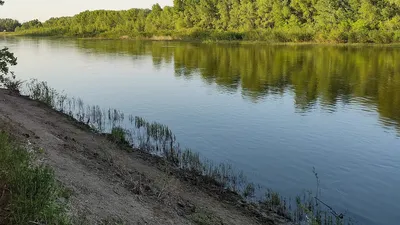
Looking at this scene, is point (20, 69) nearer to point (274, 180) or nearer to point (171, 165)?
point (171, 165)

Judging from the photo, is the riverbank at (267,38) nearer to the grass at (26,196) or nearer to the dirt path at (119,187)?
the dirt path at (119,187)

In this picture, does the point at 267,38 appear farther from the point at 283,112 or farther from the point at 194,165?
the point at 194,165

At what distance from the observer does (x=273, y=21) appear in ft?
314

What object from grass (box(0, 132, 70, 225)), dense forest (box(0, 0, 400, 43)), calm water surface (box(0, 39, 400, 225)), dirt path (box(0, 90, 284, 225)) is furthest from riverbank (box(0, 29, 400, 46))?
grass (box(0, 132, 70, 225))

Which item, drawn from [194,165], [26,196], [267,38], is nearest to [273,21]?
[267,38]

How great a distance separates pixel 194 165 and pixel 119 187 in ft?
13.4

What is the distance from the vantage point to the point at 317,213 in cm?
997

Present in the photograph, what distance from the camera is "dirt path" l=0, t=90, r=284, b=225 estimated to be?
8.22m

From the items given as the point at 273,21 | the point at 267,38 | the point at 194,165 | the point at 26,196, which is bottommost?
the point at 194,165

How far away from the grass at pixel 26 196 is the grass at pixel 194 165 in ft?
16.5

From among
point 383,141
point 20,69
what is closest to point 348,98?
point 383,141

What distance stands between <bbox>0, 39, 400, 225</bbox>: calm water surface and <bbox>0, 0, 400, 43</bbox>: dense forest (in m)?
32.1

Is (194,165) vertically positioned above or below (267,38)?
below

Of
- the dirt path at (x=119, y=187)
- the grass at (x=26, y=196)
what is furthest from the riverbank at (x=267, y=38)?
the grass at (x=26, y=196)
